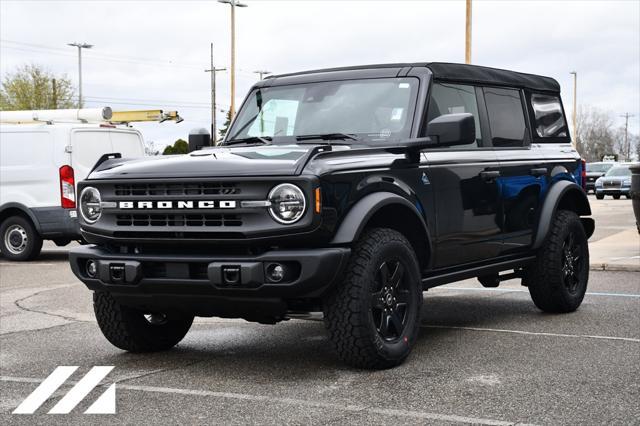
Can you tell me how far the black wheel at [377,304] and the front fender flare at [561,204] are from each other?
7.08 feet

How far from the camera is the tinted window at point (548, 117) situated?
8734 mm

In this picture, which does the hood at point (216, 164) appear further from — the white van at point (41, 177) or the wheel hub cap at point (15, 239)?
the wheel hub cap at point (15, 239)

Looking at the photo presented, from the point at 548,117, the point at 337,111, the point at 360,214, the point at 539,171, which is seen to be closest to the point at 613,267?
the point at 548,117

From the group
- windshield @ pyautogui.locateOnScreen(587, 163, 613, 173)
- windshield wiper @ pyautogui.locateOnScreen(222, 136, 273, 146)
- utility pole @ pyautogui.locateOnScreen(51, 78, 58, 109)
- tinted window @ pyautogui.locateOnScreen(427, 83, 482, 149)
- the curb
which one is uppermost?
utility pole @ pyautogui.locateOnScreen(51, 78, 58, 109)

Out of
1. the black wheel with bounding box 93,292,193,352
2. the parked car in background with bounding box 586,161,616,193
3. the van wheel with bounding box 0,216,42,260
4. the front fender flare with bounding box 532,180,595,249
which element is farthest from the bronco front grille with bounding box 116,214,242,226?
the parked car in background with bounding box 586,161,616,193

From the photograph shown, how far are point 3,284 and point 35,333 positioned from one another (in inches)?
170

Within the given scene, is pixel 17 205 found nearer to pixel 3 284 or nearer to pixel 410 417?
pixel 3 284

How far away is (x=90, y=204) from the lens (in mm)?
6371

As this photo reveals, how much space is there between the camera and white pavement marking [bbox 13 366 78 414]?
208 inches

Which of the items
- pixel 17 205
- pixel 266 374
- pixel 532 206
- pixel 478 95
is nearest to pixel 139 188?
pixel 266 374

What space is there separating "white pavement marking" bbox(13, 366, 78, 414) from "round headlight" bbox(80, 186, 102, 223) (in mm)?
940

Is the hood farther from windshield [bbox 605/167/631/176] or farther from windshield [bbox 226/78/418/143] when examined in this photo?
windshield [bbox 605/167/631/176]

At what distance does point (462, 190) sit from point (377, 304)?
4.81 feet

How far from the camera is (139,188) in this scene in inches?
241
